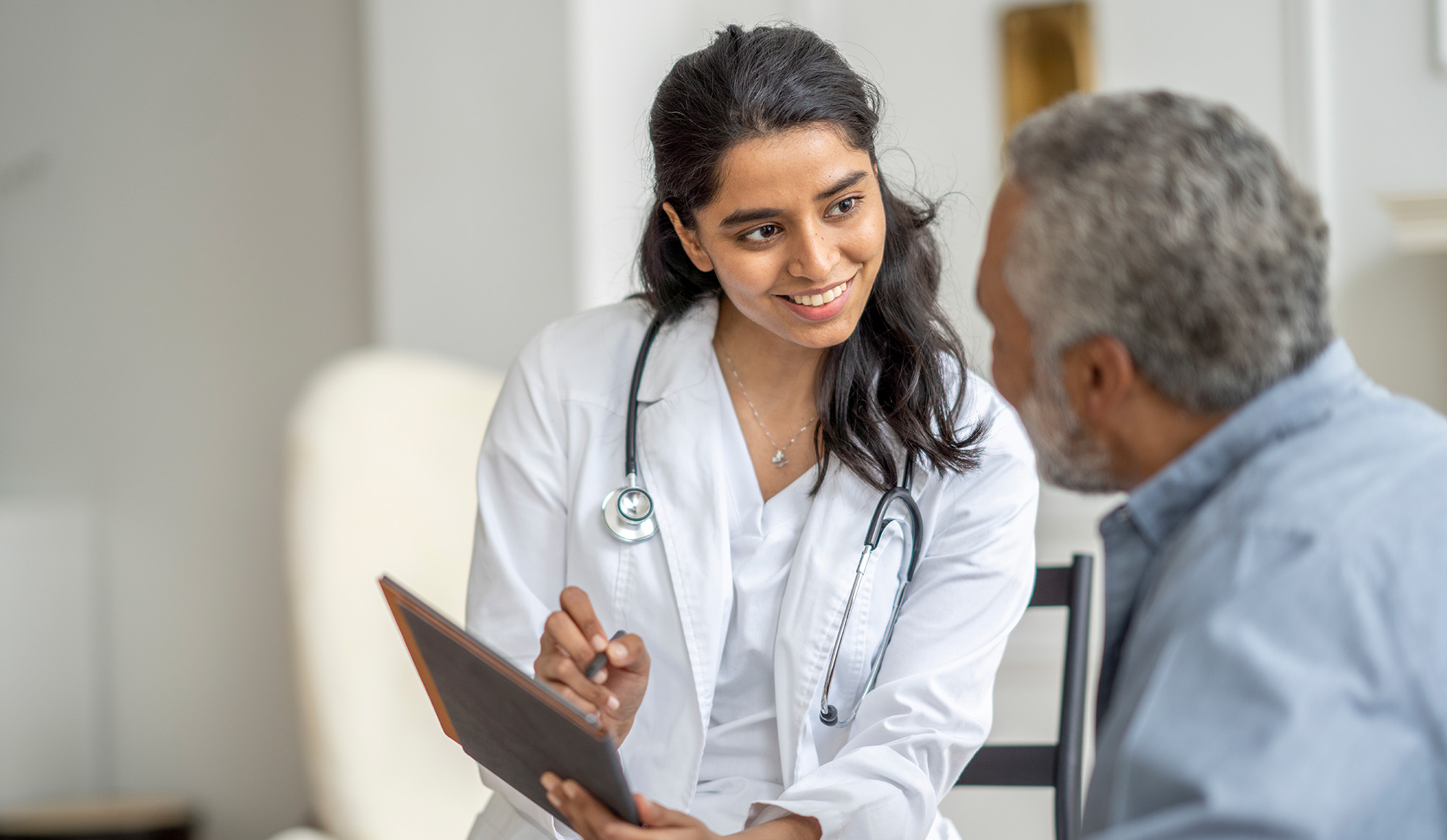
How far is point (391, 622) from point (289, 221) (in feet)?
3.69

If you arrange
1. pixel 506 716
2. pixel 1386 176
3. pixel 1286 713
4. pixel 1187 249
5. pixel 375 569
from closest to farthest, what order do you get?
pixel 1286 713, pixel 1187 249, pixel 506 716, pixel 375 569, pixel 1386 176

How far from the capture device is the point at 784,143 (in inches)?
51.3

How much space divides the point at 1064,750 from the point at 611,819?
66cm

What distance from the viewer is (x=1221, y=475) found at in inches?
29.8

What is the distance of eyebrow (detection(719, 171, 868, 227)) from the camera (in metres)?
1.30

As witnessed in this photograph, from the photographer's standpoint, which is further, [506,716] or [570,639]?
[570,639]

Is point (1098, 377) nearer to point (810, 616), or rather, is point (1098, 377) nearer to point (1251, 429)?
point (1251, 429)

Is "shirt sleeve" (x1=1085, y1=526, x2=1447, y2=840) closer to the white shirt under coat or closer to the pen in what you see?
the pen

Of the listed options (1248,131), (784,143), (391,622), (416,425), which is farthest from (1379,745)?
(416,425)

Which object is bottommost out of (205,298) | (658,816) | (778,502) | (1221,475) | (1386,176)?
(658,816)

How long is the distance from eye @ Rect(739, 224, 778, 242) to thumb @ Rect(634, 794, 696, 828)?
585mm

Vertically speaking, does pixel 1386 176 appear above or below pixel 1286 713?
above

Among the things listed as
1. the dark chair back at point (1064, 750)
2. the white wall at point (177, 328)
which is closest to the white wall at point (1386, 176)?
the dark chair back at point (1064, 750)

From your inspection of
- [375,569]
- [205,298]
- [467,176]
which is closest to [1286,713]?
[375,569]
